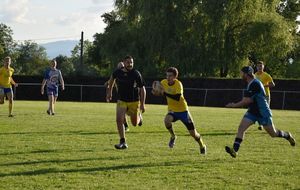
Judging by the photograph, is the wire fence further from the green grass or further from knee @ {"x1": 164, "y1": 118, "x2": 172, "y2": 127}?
knee @ {"x1": 164, "y1": 118, "x2": 172, "y2": 127}

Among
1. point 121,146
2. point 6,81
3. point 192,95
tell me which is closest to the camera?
point 121,146

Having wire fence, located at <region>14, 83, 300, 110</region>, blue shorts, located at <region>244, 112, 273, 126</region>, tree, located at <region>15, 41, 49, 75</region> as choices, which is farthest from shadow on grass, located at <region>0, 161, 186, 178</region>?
tree, located at <region>15, 41, 49, 75</region>

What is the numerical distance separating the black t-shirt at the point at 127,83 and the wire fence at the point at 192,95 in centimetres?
2882

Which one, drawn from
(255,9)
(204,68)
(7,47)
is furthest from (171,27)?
(7,47)

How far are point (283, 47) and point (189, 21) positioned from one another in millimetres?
8647

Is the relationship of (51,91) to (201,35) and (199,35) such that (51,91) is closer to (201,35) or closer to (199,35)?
(199,35)

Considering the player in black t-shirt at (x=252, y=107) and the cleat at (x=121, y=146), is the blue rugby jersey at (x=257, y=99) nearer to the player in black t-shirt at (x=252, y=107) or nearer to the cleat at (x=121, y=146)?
the player in black t-shirt at (x=252, y=107)

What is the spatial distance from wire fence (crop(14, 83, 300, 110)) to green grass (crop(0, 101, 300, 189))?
1039 inches

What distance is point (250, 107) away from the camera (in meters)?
10.4

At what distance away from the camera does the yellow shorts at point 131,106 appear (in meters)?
11.7

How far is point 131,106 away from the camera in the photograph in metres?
11.8

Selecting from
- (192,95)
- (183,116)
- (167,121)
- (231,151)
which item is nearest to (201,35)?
(192,95)

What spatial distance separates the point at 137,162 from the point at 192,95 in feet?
106

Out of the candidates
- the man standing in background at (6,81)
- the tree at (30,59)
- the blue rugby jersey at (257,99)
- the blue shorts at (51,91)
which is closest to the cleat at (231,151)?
the blue rugby jersey at (257,99)
